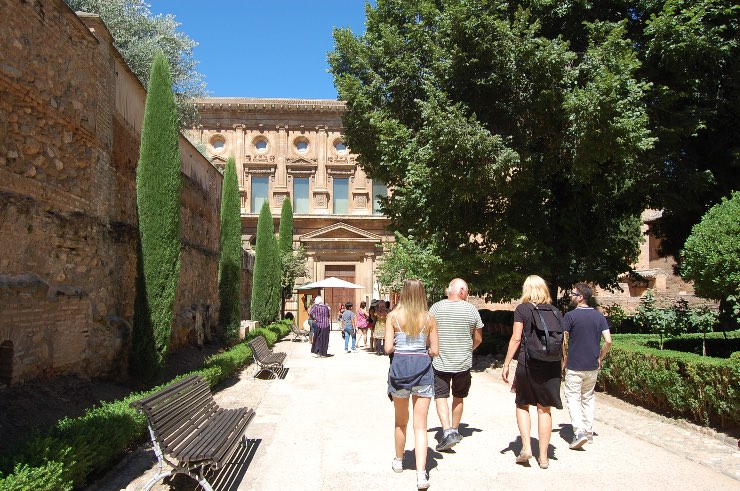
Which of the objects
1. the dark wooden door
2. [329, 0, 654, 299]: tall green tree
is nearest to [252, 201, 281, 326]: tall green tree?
[329, 0, 654, 299]: tall green tree

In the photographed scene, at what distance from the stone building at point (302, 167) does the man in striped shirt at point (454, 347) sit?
95.5 ft

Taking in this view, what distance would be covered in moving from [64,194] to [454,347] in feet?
16.9

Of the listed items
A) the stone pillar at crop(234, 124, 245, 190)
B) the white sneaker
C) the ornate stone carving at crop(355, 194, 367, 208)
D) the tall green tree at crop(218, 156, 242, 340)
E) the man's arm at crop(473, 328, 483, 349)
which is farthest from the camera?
the ornate stone carving at crop(355, 194, 367, 208)

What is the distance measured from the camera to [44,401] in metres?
6.59

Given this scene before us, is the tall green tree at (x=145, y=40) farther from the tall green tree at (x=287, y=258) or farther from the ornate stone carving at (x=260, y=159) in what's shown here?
the ornate stone carving at (x=260, y=159)

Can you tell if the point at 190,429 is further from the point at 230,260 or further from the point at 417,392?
the point at 230,260

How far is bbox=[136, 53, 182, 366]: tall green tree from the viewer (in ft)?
31.0

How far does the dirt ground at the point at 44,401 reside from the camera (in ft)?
18.5

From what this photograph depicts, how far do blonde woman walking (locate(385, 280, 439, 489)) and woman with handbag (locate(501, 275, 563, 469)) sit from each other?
94cm

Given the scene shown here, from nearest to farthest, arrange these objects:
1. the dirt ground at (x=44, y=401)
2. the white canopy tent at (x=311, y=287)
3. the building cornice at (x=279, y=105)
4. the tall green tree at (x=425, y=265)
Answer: the dirt ground at (x=44, y=401) < the tall green tree at (x=425, y=265) < the white canopy tent at (x=311, y=287) < the building cornice at (x=279, y=105)

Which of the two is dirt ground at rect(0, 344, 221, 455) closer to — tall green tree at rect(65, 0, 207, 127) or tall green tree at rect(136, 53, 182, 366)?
tall green tree at rect(136, 53, 182, 366)

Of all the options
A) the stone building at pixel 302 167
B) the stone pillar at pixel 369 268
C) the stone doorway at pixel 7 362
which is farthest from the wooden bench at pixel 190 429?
the stone building at pixel 302 167

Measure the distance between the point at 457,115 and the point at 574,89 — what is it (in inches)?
92.6

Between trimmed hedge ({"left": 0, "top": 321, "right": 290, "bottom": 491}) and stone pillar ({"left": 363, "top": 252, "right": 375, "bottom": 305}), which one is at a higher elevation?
stone pillar ({"left": 363, "top": 252, "right": 375, "bottom": 305})
